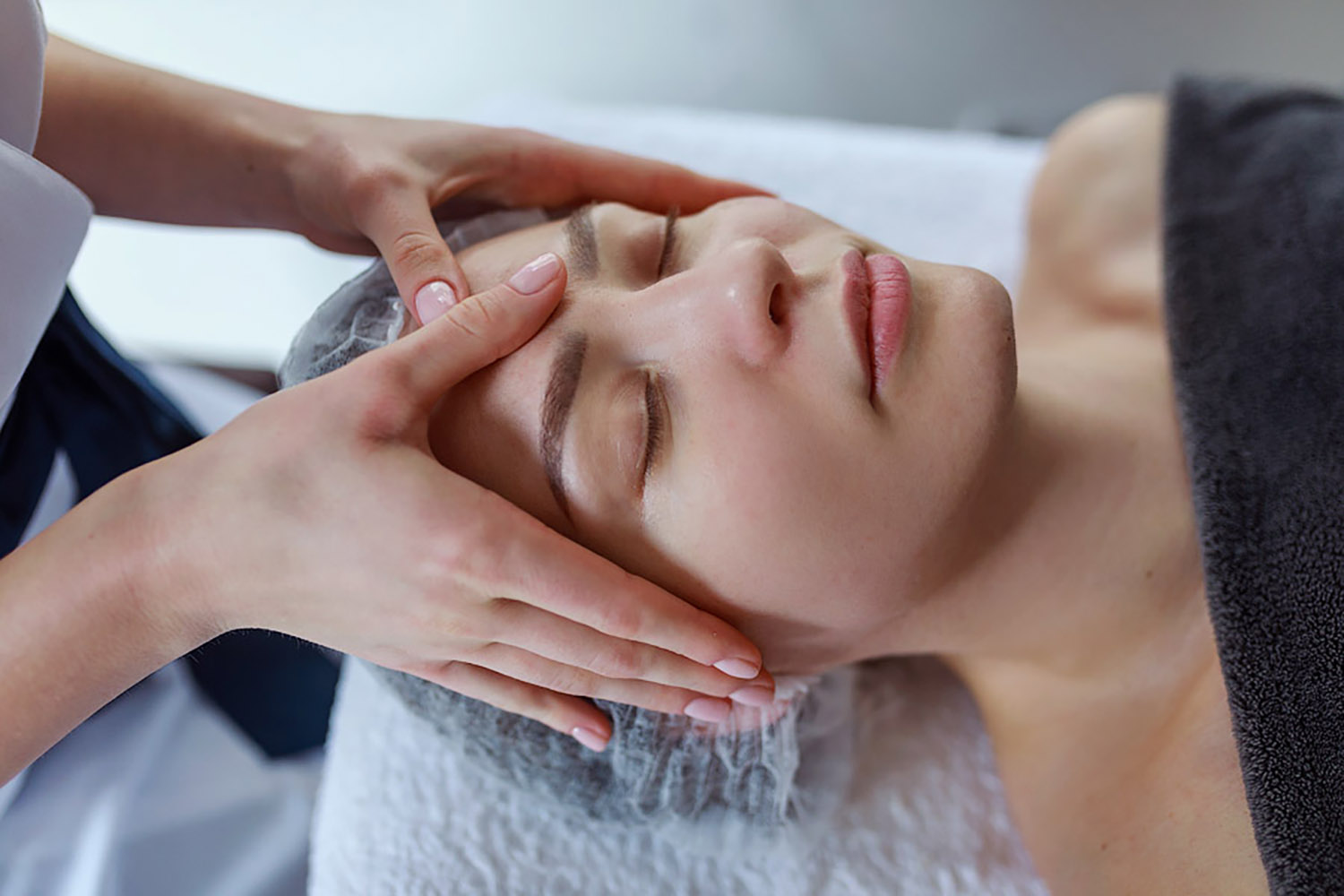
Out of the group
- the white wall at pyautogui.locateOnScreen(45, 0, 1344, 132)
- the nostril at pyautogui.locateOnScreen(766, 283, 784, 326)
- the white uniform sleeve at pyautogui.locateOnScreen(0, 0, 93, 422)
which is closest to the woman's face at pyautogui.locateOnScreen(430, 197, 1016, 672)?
the nostril at pyautogui.locateOnScreen(766, 283, 784, 326)

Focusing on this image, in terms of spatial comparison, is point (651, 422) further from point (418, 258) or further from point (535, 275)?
point (418, 258)

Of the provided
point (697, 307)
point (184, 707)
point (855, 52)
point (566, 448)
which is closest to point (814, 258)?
point (697, 307)

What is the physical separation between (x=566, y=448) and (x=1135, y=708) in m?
0.65

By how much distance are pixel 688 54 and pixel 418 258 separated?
1.23m

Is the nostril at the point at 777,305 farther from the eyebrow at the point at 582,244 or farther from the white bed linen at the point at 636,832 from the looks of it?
the white bed linen at the point at 636,832

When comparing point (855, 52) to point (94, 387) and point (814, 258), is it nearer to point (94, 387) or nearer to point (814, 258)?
point (814, 258)

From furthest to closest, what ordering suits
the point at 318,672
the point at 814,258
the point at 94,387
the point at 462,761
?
the point at 318,672 → the point at 94,387 → the point at 462,761 → the point at 814,258

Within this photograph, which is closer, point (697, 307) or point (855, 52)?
point (697, 307)

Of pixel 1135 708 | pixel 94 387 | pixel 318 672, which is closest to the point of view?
pixel 1135 708

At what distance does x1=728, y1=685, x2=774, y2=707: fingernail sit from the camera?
812 mm

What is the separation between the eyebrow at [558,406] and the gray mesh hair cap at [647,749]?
0.61 feet

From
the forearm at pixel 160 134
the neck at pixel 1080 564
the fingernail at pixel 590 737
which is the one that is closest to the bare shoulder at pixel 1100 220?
the neck at pixel 1080 564

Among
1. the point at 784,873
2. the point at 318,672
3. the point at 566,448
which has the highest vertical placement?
the point at 566,448

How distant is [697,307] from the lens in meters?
0.76
